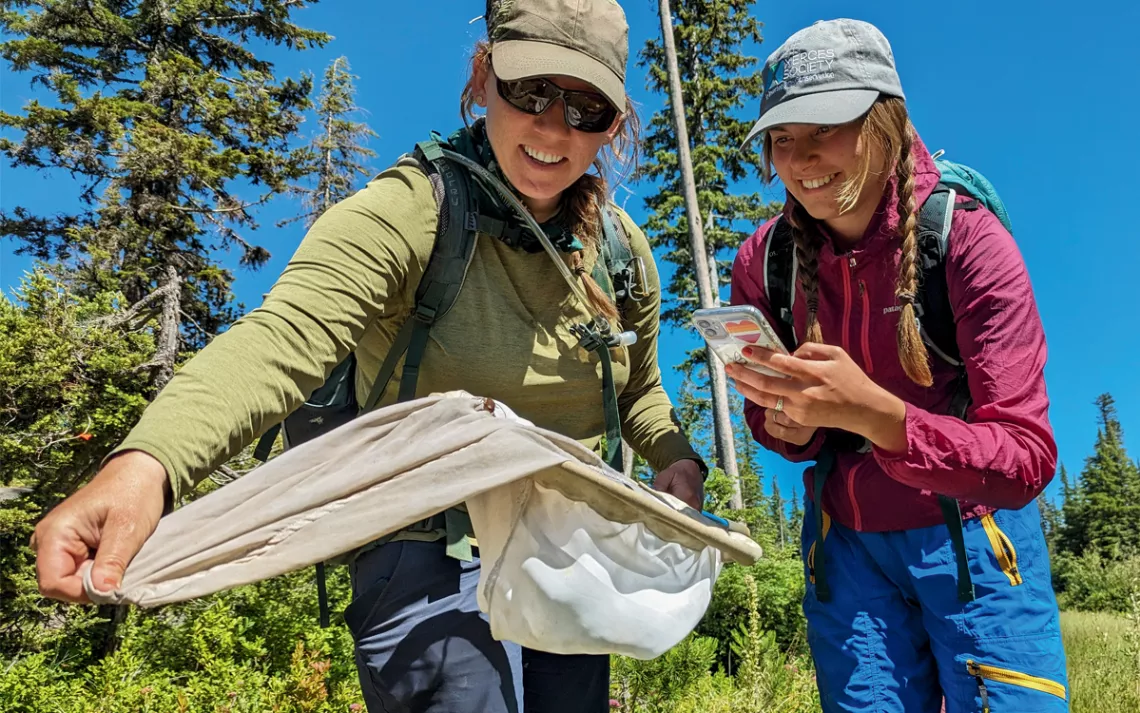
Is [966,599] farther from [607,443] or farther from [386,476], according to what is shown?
[386,476]

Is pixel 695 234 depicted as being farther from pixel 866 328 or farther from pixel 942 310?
pixel 942 310

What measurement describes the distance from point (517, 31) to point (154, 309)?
12991mm

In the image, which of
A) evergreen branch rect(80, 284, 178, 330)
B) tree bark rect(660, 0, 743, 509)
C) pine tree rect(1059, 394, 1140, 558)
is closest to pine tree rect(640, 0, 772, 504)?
tree bark rect(660, 0, 743, 509)

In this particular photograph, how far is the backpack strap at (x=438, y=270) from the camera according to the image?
178 cm

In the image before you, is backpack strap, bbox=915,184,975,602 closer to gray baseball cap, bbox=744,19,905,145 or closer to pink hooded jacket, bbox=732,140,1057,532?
pink hooded jacket, bbox=732,140,1057,532

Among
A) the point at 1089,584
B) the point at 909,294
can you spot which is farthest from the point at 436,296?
the point at 1089,584

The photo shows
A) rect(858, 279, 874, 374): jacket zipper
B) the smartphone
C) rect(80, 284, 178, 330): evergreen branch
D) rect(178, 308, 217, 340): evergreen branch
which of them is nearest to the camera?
the smartphone

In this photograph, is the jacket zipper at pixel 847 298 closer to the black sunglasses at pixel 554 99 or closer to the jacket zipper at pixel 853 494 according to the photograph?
the jacket zipper at pixel 853 494

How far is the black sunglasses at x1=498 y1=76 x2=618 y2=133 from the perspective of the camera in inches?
75.1

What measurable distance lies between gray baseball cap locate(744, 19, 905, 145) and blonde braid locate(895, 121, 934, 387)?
0.96ft

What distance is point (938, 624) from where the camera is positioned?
78.1 inches

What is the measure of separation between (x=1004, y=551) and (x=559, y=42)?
6.21ft

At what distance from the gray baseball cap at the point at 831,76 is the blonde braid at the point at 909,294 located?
0.96 ft

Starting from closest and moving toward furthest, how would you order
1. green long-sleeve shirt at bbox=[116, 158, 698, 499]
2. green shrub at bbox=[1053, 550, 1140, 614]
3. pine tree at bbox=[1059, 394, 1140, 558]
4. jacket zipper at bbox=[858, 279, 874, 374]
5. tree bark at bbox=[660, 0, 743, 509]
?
green long-sleeve shirt at bbox=[116, 158, 698, 499], jacket zipper at bbox=[858, 279, 874, 374], tree bark at bbox=[660, 0, 743, 509], green shrub at bbox=[1053, 550, 1140, 614], pine tree at bbox=[1059, 394, 1140, 558]
